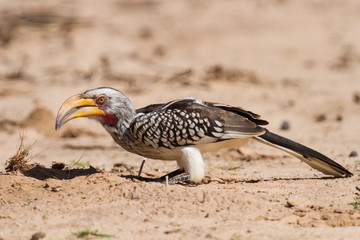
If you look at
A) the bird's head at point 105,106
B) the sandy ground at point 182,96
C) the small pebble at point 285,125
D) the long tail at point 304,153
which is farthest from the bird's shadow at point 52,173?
the small pebble at point 285,125

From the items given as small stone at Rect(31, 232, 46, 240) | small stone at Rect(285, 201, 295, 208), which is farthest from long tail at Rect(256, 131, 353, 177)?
small stone at Rect(31, 232, 46, 240)

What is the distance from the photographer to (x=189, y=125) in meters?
5.62

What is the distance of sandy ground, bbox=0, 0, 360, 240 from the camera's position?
455cm

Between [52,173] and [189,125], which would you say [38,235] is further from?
[189,125]

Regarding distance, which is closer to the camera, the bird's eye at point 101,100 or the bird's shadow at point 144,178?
the bird's shadow at point 144,178

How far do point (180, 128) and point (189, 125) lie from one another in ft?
0.27

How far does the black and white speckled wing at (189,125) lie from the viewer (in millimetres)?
5621

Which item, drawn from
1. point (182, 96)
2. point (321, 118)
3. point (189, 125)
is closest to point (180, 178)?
point (189, 125)

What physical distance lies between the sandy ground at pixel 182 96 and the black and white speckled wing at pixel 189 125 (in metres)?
0.43

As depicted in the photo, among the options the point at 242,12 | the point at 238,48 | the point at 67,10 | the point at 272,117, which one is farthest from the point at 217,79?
the point at 67,10

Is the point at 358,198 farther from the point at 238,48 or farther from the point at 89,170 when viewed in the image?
the point at 238,48

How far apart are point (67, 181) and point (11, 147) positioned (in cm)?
355

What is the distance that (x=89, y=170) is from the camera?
5.71 metres

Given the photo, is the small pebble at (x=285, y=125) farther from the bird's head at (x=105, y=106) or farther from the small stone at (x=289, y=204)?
the small stone at (x=289, y=204)
